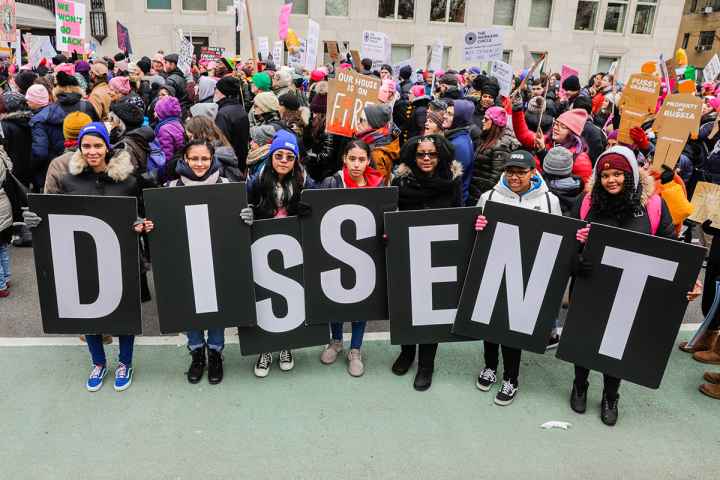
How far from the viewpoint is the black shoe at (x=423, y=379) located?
381 cm

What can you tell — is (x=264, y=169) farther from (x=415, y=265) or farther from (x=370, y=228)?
(x=415, y=265)

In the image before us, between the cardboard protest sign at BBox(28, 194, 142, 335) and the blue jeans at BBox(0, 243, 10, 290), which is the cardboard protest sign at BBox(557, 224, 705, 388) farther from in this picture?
the blue jeans at BBox(0, 243, 10, 290)

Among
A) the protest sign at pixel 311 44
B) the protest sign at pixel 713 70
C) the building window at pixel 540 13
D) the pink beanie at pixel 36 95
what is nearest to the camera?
the pink beanie at pixel 36 95

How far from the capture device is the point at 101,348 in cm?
375

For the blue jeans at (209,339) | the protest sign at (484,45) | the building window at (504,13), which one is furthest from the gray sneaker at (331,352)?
the building window at (504,13)

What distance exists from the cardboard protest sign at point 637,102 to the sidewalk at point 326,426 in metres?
2.42

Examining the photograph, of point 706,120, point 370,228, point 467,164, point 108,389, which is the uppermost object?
point 706,120

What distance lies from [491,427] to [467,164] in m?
2.47

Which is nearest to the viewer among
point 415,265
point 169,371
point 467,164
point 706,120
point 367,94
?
point 415,265

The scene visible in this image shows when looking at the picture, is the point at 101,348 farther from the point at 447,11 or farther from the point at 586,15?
the point at 586,15

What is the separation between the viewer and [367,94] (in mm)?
5402

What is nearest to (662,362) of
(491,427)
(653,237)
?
(653,237)

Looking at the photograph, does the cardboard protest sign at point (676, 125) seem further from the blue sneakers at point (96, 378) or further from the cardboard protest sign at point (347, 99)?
the blue sneakers at point (96, 378)

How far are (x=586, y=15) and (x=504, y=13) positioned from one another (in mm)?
4809
